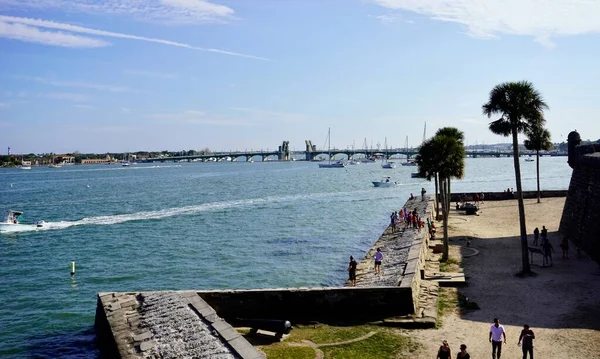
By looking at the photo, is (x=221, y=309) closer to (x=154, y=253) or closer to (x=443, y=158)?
(x=443, y=158)

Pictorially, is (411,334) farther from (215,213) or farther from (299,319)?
(215,213)

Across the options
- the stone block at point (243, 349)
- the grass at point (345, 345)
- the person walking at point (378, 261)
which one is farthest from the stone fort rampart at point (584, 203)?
the stone block at point (243, 349)

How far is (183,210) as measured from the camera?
65.4 m

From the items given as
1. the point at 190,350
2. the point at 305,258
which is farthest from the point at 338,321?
the point at 305,258

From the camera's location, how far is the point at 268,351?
1459 cm

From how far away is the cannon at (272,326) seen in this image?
51.4ft

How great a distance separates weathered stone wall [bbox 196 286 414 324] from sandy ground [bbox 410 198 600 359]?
165cm

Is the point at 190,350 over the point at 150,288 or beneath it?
over

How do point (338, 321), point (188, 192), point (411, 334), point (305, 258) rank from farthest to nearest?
1. point (188, 192)
2. point (305, 258)
3. point (338, 321)
4. point (411, 334)

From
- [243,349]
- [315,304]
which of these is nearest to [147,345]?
[243,349]

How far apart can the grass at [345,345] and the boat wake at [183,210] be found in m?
43.4

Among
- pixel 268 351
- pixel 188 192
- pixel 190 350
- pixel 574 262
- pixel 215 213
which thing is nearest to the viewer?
pixel 190 350

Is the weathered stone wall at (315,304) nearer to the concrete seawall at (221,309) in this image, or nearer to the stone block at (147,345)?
the concrete seawall at (221,309)

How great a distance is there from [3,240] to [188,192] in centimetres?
4952
